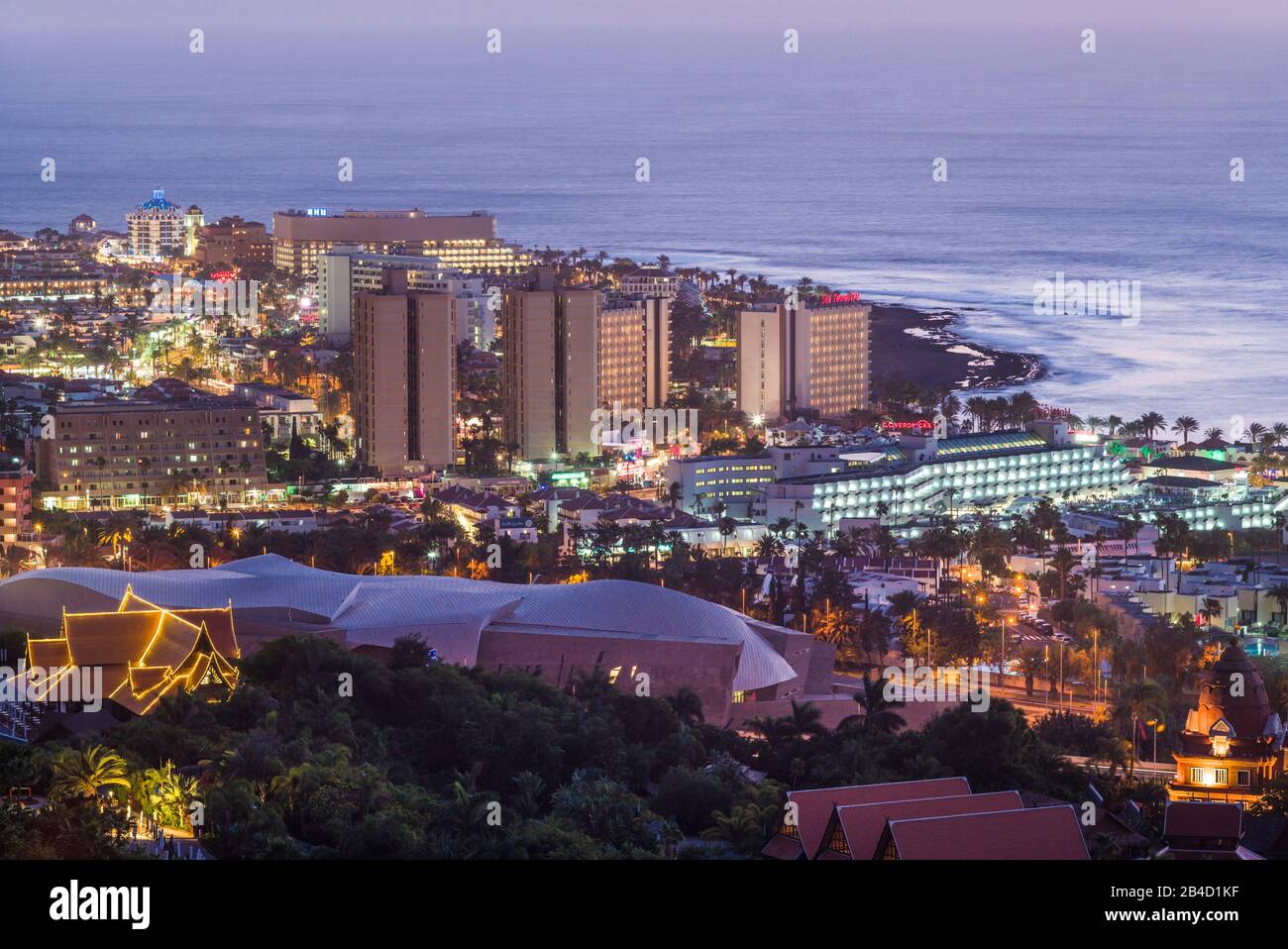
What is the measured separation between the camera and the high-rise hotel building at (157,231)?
198 feet

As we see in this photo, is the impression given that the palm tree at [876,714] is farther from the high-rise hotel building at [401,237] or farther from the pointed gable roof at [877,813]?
the high-rise hotel building at [401,237]

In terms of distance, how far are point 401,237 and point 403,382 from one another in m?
27.2

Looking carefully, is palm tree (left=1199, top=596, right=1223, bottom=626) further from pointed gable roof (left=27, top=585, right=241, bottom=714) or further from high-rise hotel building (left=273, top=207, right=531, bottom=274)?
high-rise hotel building (left=273, top=207, right=531, bottom=274)

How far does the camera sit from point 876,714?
547 inches

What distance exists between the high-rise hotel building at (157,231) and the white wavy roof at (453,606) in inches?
1758

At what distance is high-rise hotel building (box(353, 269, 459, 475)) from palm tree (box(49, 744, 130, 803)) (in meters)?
19.8

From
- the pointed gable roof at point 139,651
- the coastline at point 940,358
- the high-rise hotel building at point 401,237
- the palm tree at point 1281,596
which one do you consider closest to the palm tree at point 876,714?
the pointed gable roof at point 139,651

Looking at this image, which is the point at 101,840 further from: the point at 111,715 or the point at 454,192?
the point at 454,192

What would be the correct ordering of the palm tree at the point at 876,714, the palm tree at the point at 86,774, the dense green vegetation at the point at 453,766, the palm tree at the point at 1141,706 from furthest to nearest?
the palm tree at the point at 1141,706
the palm tree at the point at 876,714
the palm tree at the point at 86,774
the dense green vegetation at the point at 453,766

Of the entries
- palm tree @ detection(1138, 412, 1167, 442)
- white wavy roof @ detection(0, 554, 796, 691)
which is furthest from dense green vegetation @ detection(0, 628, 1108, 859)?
palm tree @ detection(1138, 412, 1167, 442)

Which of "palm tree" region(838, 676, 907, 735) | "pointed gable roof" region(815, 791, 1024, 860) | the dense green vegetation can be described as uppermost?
"pointed gable roof" region(815, 791, 1024, 860)

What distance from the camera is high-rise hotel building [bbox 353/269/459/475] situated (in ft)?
100
